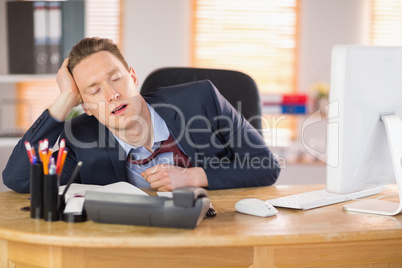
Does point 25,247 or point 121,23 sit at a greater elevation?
point 121,23

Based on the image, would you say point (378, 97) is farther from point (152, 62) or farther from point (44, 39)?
point (152, 62)

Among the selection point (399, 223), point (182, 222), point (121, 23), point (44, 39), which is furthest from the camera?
point (121, 23)

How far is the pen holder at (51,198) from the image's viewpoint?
4.39 ft

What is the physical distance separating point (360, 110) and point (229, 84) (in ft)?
3.14

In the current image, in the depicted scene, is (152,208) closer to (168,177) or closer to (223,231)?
(223,231)

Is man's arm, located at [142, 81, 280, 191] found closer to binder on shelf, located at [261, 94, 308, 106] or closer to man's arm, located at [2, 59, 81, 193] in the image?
man's arm, located at [2, 59, 81, 193]

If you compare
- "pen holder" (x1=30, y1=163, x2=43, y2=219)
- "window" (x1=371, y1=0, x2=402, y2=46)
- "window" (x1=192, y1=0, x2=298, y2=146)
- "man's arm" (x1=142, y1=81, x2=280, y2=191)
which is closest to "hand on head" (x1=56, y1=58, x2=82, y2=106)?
"man's arm" (x1=142, y1=81, x2=280, y2=191)

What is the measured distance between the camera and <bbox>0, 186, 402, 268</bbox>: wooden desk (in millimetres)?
1230

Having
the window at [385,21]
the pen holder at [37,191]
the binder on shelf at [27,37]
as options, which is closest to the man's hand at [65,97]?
the pen holder at [37,191]

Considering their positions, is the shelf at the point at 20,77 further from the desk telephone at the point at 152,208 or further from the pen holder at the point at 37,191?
the desk telephone at the point at 152,208

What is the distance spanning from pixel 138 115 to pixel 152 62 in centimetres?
211

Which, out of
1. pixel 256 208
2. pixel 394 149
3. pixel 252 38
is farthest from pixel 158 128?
pixel 252 38

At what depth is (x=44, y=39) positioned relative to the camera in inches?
118

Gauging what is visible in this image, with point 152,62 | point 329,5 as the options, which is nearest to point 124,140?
point 152,62
